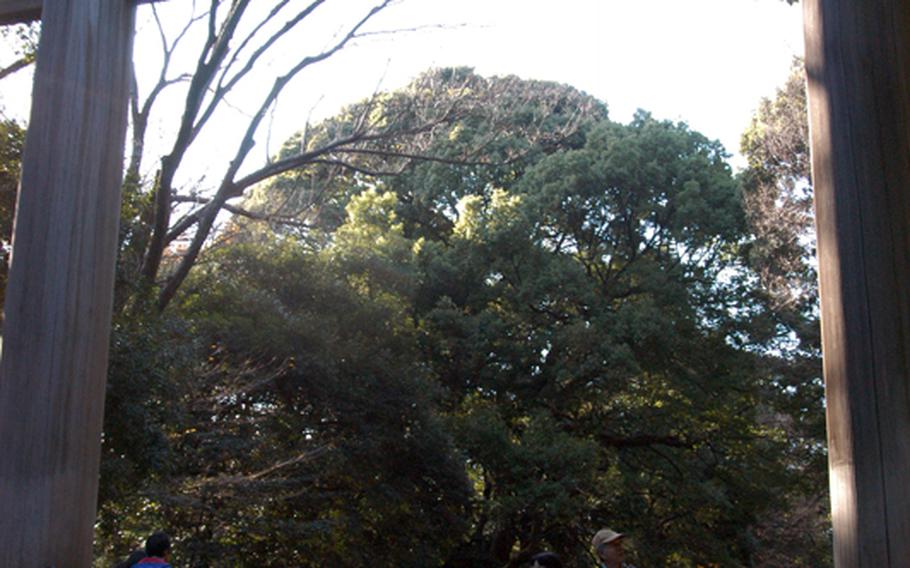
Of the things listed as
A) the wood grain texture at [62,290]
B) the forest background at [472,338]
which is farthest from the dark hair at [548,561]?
the forest background at [472,338]

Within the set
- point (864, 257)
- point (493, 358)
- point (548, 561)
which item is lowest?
point (548, 561)

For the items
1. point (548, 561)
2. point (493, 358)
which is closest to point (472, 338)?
point (493, 358)

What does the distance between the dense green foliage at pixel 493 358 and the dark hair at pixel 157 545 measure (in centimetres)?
530

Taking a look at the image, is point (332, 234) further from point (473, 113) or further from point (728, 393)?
point (728, 393)

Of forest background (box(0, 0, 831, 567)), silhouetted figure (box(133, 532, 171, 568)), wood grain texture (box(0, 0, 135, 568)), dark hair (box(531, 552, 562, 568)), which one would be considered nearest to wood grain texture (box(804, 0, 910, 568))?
dark hair (box(531, 552, 562, 568))

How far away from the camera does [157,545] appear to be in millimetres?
3166

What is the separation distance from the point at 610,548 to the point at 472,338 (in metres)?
11.2

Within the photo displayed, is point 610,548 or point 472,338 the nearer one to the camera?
point 610,548

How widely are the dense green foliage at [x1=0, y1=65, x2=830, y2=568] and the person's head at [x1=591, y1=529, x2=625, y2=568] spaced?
5.88 m

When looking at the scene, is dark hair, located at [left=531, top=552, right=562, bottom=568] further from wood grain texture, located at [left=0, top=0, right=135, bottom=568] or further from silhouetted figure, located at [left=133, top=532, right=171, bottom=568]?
wood grain texture, located at [left=0, top=0, right=135, bottom=568]

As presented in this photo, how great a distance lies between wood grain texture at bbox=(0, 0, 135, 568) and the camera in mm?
2264

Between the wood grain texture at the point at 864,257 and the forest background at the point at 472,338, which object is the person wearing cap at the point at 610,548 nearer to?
the wood grain texture at the point at 864,257

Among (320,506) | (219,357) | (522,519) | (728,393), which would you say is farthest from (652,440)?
(219,357)

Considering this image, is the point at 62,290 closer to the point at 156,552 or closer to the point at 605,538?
the point at 156,552
